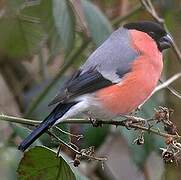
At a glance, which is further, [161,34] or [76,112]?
[161,34]

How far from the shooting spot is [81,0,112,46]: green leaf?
2.12 metres

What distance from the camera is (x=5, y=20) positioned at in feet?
7.28

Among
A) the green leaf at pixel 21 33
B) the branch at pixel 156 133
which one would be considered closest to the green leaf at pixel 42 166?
the branch at pixel 156 133

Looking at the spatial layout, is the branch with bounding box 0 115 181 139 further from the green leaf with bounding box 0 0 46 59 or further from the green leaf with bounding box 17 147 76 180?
the green leaf with bounding box 0 0 46 59

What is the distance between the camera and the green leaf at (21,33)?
2.21 meters

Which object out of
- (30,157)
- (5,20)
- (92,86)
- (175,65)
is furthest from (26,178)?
(175,65)

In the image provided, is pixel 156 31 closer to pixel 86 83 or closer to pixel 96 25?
pixel 96 25

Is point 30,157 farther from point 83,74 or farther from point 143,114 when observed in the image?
point 143,114

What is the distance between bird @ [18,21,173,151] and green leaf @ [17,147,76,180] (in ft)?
0.64

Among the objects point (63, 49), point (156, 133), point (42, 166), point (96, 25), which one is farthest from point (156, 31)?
point (42, 166)

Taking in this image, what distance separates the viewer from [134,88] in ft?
6.03

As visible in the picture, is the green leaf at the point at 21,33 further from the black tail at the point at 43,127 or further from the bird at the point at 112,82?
the black tail at the point at 43,127

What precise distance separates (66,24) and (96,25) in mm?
151

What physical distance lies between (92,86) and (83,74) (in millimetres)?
40
